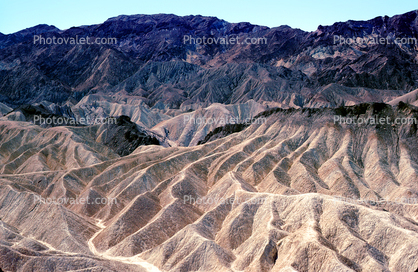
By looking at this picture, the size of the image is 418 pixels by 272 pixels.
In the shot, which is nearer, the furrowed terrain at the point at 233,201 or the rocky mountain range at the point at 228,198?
the furrowed terrain at the point at 233,201

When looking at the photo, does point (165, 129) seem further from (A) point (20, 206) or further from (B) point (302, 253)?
(B) point (302, 253)

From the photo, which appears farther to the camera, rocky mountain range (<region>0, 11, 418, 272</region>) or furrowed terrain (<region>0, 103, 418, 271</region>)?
rocky mountain range (<region>0, 11, 418, 272</region>)

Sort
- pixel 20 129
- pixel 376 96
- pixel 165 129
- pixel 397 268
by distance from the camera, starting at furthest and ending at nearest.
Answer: pixel 376 96 < pixel 165 129 < pixel 20 129 < pixel 397 268

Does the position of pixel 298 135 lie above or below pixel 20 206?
above

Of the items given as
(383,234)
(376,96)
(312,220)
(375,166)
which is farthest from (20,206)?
(376,96)

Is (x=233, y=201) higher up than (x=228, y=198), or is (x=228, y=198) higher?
(x=228, y=198)

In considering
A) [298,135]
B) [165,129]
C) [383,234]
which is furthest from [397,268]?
[165,129]

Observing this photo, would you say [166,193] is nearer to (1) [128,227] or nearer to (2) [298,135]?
(1) [128,227]

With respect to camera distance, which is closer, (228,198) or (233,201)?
(233,201)

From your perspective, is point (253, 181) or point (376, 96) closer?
point (253, 181)

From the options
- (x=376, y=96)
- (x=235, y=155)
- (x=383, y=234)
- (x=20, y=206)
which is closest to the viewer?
(x=383, y=234)
